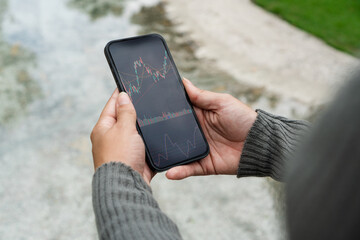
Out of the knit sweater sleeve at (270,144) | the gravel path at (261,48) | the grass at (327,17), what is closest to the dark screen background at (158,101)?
the knit sweater sleeve at (270,144)

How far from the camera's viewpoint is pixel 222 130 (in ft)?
4.23

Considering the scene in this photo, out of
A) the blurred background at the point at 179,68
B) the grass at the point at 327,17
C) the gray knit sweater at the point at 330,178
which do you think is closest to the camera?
the gray knit sweater at the point at 330,178

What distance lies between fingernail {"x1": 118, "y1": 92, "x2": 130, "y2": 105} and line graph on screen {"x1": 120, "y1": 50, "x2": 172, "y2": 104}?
58 millimetres

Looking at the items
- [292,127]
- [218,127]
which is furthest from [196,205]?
[292,127]

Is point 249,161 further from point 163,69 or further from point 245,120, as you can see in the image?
point 163,69

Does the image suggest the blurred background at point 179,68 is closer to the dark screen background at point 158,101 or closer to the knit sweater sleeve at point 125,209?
the dark screen background at point 158,101

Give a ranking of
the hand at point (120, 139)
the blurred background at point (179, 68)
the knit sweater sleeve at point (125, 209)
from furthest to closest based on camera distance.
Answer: the blurred background at point (179, 68)
the hand at point (120, 139)
the knit sweater sleeve at point (125, 209)

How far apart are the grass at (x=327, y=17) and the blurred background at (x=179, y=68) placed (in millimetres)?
10

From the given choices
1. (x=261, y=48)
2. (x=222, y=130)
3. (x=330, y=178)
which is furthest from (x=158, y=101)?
(x=261, y=48)

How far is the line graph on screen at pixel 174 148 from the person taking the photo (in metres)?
1.18

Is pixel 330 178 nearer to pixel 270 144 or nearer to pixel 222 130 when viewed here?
pixel 270 144

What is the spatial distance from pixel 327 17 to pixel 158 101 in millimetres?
2808

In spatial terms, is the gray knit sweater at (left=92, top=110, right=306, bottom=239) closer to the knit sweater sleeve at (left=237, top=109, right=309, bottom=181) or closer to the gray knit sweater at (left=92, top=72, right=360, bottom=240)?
the knit sweater sleeve at (left=237, top=109, right=309, bottom=181)

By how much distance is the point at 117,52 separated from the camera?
4.07ft
